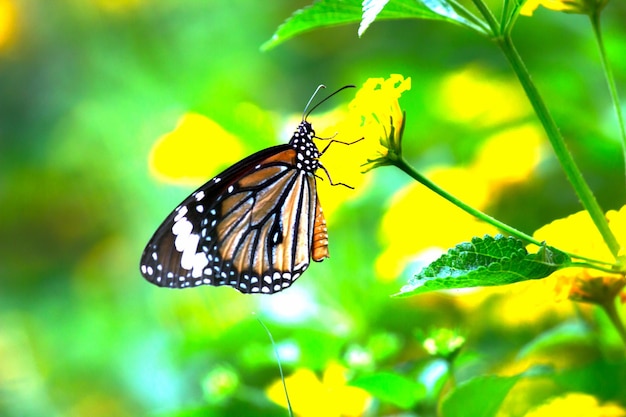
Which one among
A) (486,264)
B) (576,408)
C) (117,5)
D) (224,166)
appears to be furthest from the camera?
(117,5)

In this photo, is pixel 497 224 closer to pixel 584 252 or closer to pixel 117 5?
pixel 584 252

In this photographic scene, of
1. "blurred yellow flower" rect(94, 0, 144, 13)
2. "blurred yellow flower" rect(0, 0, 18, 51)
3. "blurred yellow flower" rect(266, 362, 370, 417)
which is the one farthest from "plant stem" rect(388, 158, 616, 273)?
"blurred yellow flower" rect(0, 0, 18, 51)

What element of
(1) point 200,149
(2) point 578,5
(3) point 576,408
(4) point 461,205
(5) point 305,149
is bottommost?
(3) point 576,408

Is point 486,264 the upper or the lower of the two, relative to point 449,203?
lower

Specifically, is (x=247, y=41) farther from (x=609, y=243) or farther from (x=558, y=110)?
(x=609, y=243)

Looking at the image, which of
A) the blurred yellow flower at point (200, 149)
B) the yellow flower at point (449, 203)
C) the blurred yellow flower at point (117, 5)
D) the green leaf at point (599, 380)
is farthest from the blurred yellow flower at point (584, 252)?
the blurred yellow flower at point (117, 5)

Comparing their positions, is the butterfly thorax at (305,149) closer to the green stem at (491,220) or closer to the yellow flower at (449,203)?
the yellow flower at (449,203)

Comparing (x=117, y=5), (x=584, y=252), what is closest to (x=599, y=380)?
(x=584, y=252)

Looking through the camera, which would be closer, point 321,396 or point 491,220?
point 491,220
